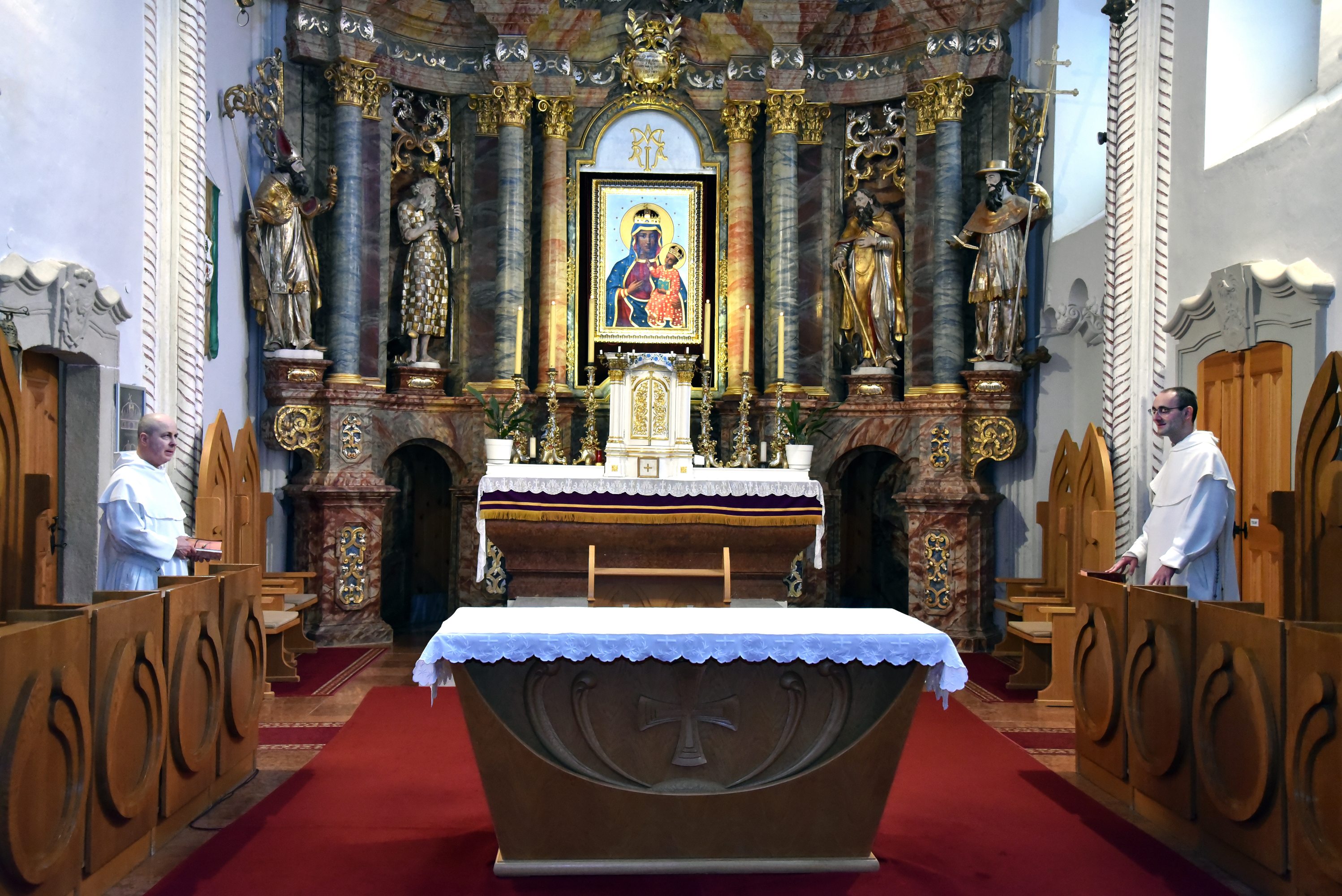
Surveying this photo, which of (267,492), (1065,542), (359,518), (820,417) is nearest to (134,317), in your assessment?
(267,492)

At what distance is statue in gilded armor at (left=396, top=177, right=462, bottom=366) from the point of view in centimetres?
1073

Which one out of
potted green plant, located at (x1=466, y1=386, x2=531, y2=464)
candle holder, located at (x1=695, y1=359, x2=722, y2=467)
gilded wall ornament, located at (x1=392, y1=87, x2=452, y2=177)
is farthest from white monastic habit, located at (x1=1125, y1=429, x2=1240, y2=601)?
gilded wall ornament, located at (x1=392, y1=87, x2=452, y2=177)

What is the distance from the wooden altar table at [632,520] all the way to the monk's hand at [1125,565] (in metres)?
3.98

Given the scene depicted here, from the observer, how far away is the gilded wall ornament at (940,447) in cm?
1026

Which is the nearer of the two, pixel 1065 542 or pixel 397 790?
pixel 397 790

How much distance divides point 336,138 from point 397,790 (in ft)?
22.5

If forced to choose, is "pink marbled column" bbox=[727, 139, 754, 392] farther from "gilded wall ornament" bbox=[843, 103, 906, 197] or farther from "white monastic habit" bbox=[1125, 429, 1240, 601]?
"white monastic habit" bbox=[1125, 429, 1240, 601]

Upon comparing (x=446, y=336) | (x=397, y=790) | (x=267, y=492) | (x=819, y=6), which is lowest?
(x=397, y=790)

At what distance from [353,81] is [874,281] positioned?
5147 mm

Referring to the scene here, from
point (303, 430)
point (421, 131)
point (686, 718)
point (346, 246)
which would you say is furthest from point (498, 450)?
point (686, 718)

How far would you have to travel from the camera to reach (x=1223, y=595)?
5406 millimetres

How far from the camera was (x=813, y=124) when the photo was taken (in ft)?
37.1

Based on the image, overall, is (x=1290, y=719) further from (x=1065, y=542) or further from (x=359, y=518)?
(x=359, y=518)

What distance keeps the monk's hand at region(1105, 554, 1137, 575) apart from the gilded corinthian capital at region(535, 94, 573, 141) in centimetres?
745
